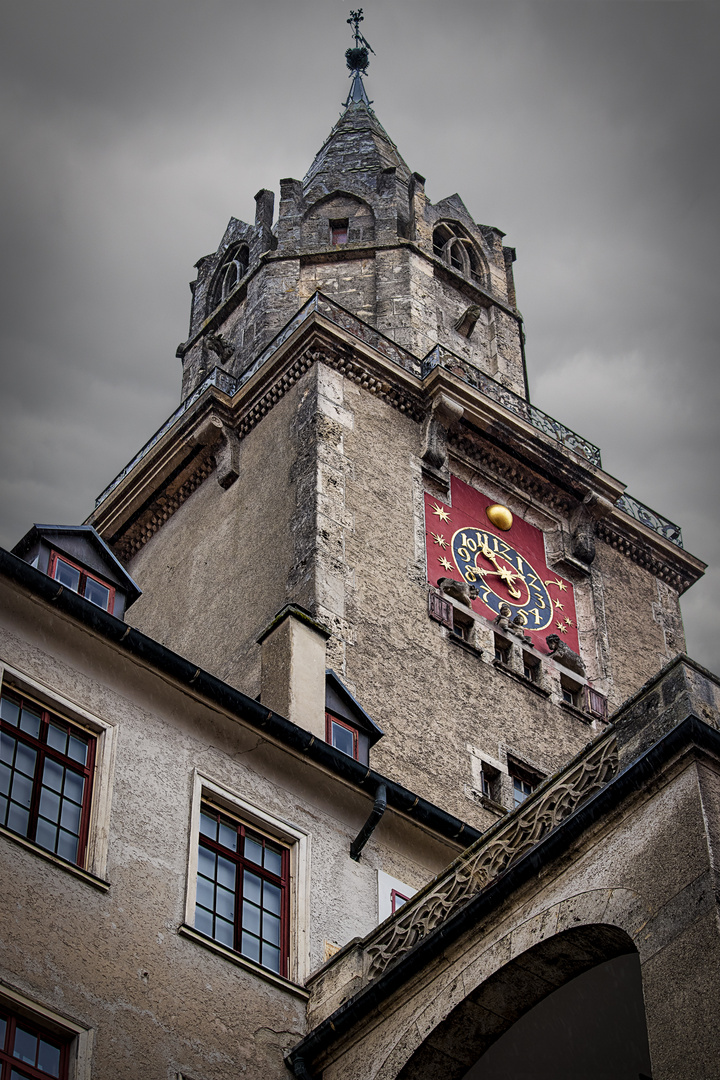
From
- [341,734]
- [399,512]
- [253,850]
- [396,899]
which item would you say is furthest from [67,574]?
[399,512]

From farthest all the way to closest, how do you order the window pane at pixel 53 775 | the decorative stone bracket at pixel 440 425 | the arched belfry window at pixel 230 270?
1. the arched belfry window at pixel 230 270
2. the decorative stone bracket at pixel 440 425
3. the window pane at pixel 53 775

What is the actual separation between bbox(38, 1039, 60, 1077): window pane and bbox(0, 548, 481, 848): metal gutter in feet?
14.4

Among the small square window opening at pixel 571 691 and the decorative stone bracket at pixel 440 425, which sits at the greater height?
the decorative stone bracket at pixel 440 425

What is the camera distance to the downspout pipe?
61.0 feet

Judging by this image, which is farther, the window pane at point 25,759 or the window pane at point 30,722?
the window pane at point 30,722

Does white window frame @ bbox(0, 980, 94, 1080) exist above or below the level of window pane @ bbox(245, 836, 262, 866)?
below

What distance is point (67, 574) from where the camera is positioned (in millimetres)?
20656

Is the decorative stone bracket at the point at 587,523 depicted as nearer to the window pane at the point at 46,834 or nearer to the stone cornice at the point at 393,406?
the stone cornice at the point at 393,406

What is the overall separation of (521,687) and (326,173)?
1775cm

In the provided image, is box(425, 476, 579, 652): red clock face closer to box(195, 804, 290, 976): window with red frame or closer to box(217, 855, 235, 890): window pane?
box(195, 804, 290, 976): window with red frame

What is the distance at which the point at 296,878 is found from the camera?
1773 centimetres

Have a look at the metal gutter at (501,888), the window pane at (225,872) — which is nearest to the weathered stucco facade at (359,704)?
the metal gutter at (501,888)

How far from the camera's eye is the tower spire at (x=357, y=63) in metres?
52.7

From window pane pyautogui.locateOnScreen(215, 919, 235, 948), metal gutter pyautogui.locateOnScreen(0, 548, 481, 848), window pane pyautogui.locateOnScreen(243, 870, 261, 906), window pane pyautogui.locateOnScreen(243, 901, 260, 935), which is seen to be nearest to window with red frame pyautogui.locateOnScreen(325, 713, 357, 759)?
metal gutter pyautogui.locateOnScreen(0, 548, 481, 848)
